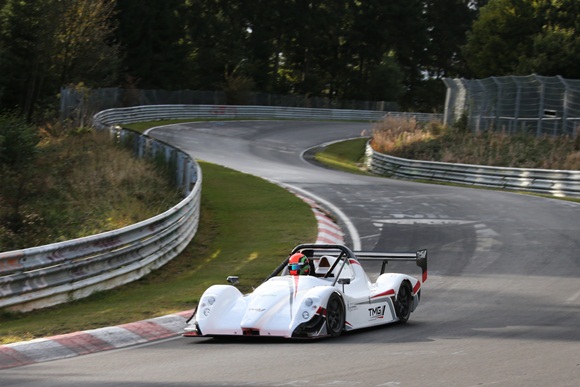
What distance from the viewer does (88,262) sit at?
13.7 metres

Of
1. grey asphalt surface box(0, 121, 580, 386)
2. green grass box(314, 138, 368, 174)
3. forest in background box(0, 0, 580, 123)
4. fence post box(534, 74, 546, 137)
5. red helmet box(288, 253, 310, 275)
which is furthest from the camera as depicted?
forest in background box(0, 0, 580, 123)

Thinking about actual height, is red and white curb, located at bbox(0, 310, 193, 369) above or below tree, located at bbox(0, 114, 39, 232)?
below

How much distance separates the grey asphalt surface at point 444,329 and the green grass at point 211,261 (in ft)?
4.03

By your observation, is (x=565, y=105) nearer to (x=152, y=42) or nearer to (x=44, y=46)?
(x=44, y=46)

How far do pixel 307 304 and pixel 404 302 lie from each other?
2162mm

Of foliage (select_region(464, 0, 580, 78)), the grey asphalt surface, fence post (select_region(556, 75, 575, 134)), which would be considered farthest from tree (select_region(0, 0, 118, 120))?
foliage (select_region(464, 0, 580, 78))

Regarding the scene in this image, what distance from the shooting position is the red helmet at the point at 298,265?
37.1 feet

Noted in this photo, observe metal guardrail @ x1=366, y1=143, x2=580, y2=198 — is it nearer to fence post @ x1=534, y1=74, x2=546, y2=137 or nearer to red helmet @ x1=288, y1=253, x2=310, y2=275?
fence post @ x1=534, y1=74, x2=546, y2=137

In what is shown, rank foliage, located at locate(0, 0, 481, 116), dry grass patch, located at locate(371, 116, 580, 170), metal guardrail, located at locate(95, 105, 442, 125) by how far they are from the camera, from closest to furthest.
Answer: dry grass patch, located at locate(371, 116, 580, 170) → foliage, located at locate(0, 0, 481, 116) → metal guardrail, located at locate(95, 105, 442, 125)

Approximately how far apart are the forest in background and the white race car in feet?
100

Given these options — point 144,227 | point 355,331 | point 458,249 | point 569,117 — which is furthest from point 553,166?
point 355,331

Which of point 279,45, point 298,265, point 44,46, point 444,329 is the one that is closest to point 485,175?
point 444,329

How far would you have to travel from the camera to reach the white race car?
1029cm

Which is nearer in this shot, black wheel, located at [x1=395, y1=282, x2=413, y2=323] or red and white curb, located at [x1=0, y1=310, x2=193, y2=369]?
red and white curb, located at [x1=0, y1=310, x2=193, y2=369]
